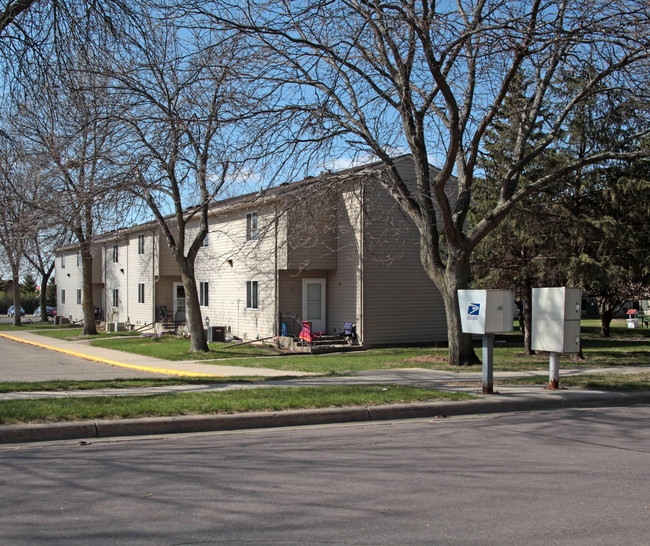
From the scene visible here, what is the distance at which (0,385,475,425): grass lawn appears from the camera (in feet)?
28.0

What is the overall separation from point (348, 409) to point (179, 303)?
94.5ft

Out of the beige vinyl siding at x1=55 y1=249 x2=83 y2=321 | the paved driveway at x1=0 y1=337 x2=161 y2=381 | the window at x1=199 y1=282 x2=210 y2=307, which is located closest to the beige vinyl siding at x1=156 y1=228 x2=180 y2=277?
the window at x1=199 y1=282 x2=210 y2=307

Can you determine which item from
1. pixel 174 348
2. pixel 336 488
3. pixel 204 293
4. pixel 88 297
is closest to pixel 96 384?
pixel 336 488

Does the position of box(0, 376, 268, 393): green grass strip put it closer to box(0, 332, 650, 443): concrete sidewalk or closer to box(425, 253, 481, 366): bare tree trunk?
box(0, 332, 650, 443): concrete sidewalk

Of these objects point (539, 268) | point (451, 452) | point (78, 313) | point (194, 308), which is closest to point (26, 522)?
point (451, 452)

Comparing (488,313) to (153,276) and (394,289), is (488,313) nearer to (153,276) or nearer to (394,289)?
(394,289)

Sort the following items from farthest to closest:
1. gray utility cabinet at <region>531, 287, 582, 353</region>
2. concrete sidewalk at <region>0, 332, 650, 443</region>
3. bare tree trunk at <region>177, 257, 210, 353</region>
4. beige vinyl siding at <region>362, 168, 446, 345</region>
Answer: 1. beige vinyl siding at <region>362, 168, 446, 345</region>
2. bare tree trunk at <region>177, 257, 210, 353</region>
3. gray utility cabinet at <region>531, 287, 582, 353</region>
4. concrete sidewalk at <region>0, 332, 650, 443</region>

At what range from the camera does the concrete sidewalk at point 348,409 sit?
806 centimetres

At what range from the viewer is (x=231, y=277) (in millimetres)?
29984

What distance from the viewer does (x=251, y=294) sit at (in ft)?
92.9

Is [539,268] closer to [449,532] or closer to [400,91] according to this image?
[400,91]

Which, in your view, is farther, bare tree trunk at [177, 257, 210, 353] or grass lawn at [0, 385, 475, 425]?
bare tree trunk at [177, 257, 210, 353]

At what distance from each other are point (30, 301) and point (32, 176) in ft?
214

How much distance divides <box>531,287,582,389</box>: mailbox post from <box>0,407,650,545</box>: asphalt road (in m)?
2.45
